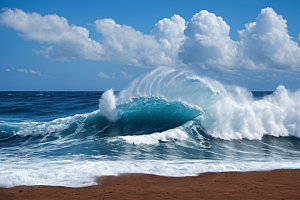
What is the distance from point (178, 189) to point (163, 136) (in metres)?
4.98

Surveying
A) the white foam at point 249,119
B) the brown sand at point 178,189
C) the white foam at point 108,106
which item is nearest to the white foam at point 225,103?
the white foam at point 249,119

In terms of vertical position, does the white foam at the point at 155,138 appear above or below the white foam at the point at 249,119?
below

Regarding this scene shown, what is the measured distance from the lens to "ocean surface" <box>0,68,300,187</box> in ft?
19.7

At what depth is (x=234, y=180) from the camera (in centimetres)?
502

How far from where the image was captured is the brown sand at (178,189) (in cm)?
415

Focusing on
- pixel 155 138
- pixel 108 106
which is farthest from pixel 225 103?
pixel 108 106

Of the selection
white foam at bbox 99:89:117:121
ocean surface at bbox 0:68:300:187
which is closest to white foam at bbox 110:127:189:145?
ocean surface at bbox 0:68:300:187

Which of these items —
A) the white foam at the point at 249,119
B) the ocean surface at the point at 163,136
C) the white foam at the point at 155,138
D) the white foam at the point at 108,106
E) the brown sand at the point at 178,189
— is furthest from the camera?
the white foam at the point at 108,106

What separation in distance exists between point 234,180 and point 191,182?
87 cm

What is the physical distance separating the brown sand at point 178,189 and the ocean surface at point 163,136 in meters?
0.37

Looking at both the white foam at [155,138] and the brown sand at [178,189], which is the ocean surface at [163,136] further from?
the brown sand at [178,189]

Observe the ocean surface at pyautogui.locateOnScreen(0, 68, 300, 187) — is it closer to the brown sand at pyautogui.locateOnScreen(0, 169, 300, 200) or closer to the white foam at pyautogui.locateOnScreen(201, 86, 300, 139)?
the white foam at pyautogui.locateOnScreen(201, 86, 300, 139)

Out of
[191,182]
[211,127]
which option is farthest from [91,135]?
[191,182]

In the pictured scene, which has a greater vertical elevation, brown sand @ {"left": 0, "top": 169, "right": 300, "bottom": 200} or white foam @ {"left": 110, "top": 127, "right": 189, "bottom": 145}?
white foam @ {"left": 110, "top": 127, "right": 189, "bottom": 145}
